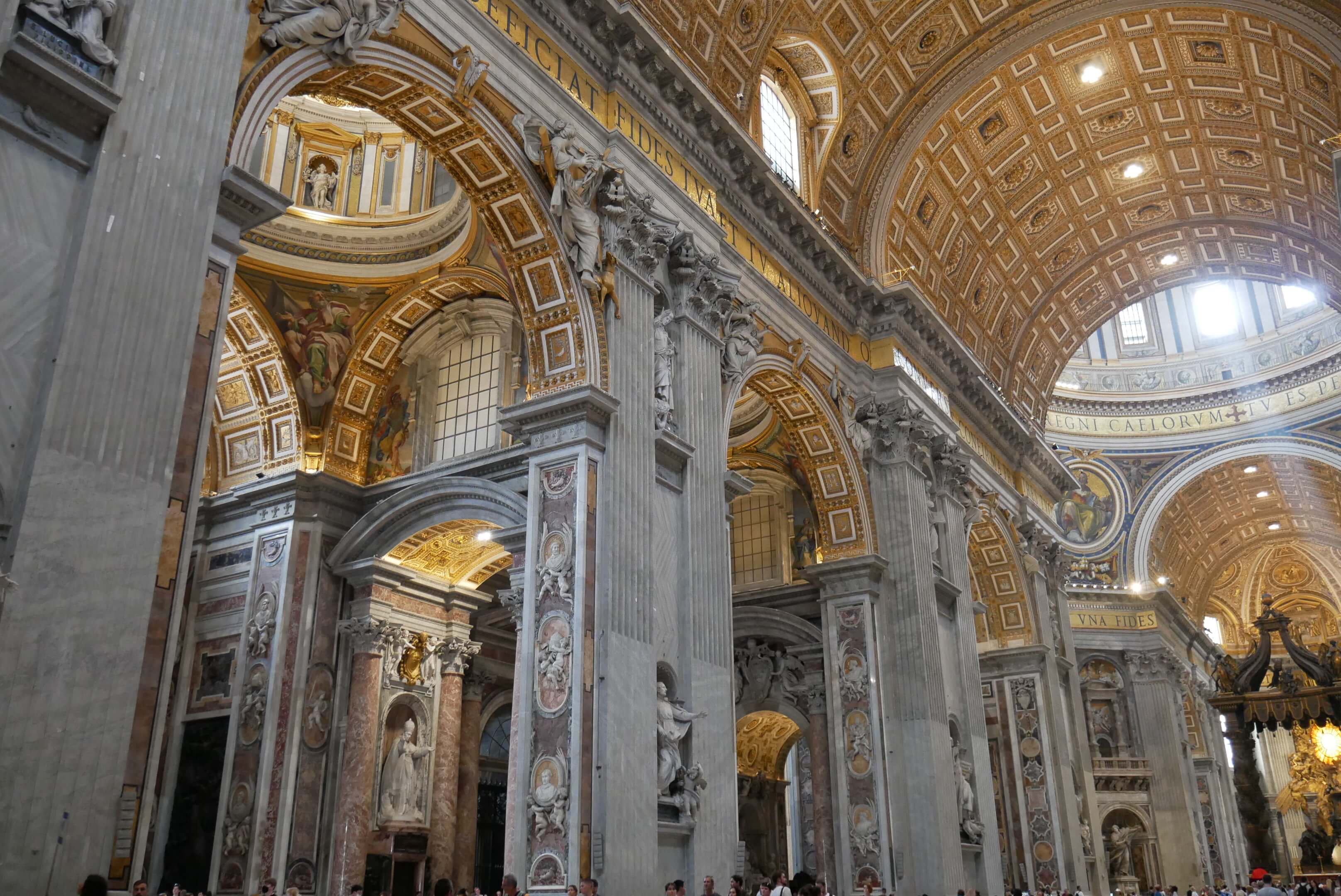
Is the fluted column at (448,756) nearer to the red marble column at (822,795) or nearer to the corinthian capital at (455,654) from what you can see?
the corinthian capital at (455,654)

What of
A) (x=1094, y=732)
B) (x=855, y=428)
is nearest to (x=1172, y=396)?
(x=1094, y=732)

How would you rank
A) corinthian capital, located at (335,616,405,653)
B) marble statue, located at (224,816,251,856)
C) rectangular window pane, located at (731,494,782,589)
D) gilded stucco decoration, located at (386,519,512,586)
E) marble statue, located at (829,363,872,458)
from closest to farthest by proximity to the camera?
marble statue, located at (224,816,251,856) < corinthian capital, located at (335,616,405,653) < gilded stucco decoration, located at (386,519,512,586) < marble statue, located at (829,363,872,458) < rectangular window pane, located at (731,494,782,589)

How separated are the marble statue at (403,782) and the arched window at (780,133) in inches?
343

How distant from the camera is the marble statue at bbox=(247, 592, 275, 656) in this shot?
1227 centimetres

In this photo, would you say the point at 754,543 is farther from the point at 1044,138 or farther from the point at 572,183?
the point at 572,183

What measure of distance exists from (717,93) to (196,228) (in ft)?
28.1

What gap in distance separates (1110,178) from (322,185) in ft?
47.7

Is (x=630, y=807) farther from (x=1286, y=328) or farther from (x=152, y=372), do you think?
(x=1286, y=328)

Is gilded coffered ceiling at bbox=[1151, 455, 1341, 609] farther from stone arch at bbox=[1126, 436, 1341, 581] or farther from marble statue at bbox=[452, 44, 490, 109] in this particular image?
marble statue at bbox=[452, 44, 490, 109]

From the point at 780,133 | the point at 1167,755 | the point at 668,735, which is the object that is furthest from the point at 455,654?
the point at 1167,755

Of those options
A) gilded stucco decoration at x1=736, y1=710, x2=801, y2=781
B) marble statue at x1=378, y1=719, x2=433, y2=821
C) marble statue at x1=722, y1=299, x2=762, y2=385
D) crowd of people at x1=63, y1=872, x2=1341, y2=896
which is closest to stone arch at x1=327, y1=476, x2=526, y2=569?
marble statue at x1=378, y1=719, x2=433, y2=821

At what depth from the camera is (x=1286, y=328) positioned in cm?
3191

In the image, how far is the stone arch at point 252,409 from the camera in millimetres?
13180

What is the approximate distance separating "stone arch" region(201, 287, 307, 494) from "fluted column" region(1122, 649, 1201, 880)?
1000 inches
